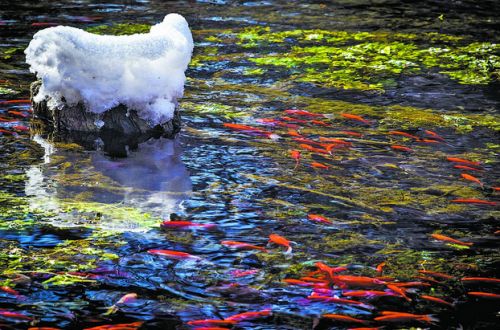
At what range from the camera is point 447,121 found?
7.45 metres

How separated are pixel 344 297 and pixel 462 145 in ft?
9.90

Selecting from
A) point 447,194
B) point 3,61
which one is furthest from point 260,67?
point 447,194

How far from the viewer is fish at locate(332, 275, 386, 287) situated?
439 cm

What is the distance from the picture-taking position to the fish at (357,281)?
4.39 meters

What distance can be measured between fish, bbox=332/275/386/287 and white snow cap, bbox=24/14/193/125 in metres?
2.82

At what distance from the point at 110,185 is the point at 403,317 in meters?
2.64

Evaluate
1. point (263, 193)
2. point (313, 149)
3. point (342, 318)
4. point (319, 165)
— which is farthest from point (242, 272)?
point (313, 149)

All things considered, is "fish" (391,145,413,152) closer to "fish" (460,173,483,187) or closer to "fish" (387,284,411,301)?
"fish" (460,173,483,187)

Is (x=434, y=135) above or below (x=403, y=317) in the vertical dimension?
above

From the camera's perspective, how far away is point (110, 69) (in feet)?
21.3

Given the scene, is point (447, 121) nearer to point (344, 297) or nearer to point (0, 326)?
point (344, 297)

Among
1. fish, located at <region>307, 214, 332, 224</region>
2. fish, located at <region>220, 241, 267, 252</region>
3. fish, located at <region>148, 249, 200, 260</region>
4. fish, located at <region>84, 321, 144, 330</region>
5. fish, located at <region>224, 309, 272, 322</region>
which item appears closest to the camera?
fish, located at <region>84, 321, 144, 330</region>

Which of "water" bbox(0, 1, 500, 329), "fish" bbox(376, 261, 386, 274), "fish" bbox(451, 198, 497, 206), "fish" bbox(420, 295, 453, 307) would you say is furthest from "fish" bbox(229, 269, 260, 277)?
"fish" bbox(451, 198, 497, 206)

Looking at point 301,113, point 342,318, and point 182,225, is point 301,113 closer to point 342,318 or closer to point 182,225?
point 182,225
